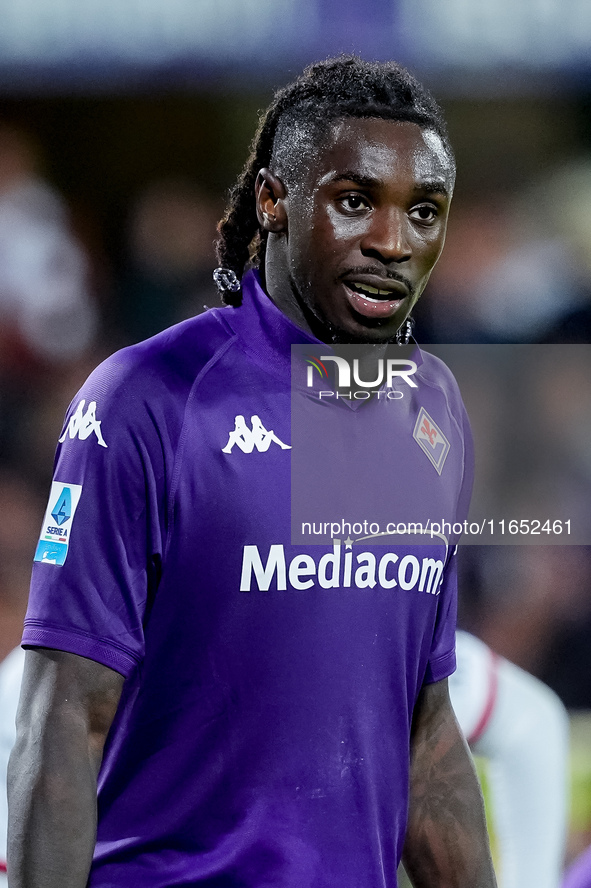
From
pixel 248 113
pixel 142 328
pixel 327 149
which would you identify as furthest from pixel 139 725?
pixel 248 113

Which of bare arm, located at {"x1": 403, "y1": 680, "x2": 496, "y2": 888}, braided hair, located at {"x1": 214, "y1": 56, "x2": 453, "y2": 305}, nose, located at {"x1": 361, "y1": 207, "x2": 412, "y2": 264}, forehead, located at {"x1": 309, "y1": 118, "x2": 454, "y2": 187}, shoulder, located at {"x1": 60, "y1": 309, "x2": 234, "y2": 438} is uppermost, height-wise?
braided hair, located at {"x1": 214, "y1": 56, "x2": 453, "y2": 305}

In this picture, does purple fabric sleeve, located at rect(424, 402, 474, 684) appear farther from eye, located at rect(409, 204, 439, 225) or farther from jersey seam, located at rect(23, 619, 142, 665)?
jersey seam, located at rect(23, 619, 142, 665)

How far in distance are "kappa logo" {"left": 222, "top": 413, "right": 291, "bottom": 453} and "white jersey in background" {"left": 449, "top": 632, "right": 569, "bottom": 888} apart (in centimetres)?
122

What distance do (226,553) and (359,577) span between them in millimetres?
198

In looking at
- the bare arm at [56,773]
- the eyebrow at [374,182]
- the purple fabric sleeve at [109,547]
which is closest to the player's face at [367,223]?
the eyebrow at [374,182]

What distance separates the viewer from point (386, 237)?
4.81 feet

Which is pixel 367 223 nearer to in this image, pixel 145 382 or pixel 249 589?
pixel 145 382

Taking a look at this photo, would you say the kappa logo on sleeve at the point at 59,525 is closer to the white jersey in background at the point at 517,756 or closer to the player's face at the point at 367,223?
the player's face at the point at 367,223

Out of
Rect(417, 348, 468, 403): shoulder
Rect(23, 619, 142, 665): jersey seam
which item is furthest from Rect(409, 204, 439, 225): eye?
Rect(23, 619, 142, 665): jersey seam

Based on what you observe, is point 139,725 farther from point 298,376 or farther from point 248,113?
point 248,113

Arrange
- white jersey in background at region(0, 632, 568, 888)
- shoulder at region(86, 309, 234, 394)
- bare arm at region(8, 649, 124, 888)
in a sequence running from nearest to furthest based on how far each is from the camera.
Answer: bare arm at region(8, 649, 124, 888) → shoulder at region(86, 309, 234, 394) → white jersey in background at region(0, 632, 568, 888)

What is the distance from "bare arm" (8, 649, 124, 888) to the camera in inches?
49.8

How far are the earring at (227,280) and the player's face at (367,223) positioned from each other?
0.12 meters

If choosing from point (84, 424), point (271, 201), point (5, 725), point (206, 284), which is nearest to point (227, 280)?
point (271, 201)
